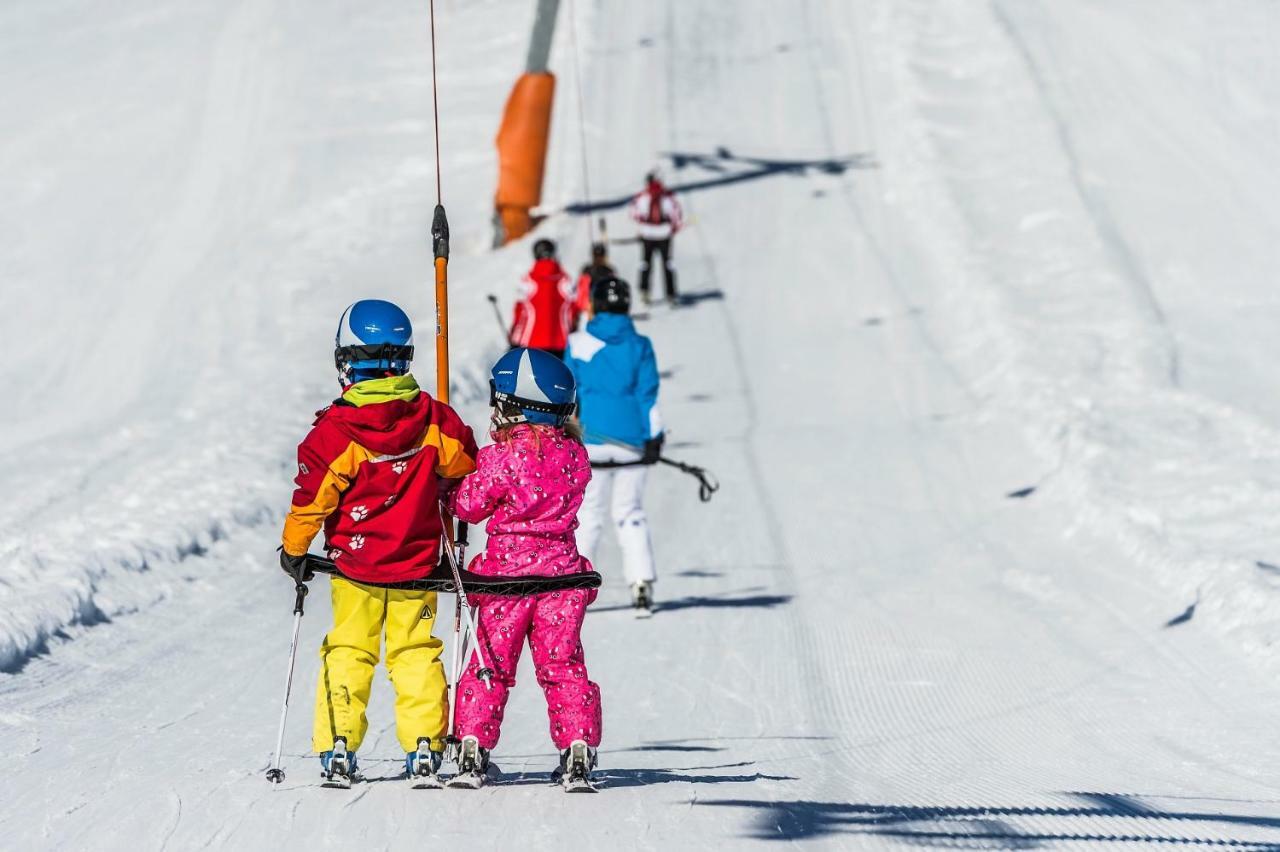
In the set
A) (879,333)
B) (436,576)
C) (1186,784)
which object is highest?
(436,576)

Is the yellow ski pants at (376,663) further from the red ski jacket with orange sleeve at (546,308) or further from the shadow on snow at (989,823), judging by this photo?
the red ski jacket with orange sleeve at (546,308)

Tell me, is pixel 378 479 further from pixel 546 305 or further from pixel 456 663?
pixel 546 305

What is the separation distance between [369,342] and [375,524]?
0.60 m

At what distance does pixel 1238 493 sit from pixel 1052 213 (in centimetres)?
1187

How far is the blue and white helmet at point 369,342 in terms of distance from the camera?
542 centimetres

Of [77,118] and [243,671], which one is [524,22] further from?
[243,671]

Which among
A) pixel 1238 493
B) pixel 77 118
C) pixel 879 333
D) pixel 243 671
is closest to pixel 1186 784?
pixel 243 671

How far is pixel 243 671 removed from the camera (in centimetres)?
797

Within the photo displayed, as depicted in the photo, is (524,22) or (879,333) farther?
(524,22)

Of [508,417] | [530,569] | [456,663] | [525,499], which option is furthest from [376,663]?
[508,417]

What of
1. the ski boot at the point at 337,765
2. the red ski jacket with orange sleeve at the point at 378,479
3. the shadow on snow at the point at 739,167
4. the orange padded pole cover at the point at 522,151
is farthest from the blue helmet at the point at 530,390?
the shadow on snow at the point at 739,167

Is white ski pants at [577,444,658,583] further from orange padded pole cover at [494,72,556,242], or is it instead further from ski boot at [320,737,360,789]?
orange padded pole cover at [494,72,556,242]

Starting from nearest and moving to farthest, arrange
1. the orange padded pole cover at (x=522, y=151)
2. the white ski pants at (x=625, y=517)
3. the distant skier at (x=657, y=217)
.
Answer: the white ski pants at (x=625, y=517)
the distant skier at (x=657, y=217)
the orange padded pole cover at (x=522, y=151)

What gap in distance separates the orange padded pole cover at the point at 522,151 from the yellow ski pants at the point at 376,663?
722 inches
